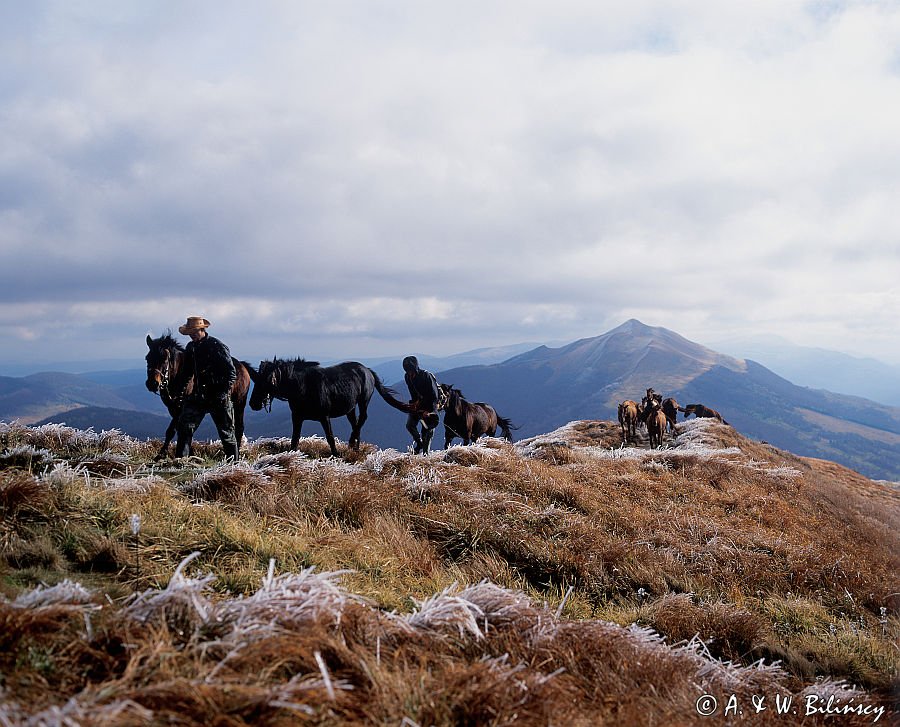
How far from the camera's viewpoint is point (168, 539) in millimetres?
4172

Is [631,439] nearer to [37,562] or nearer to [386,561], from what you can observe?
[386,561]

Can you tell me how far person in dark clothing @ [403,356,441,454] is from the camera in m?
13.0

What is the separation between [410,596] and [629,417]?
24.2m

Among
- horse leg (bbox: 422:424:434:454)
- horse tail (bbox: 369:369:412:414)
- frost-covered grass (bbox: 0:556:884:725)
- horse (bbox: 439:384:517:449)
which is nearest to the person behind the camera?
frost-covered grass (bbox: 0:556:884:725)

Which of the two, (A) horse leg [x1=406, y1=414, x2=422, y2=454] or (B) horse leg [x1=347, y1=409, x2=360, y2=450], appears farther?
(A) horse leg [x1=406, y1=414, x2=422, y2=454]

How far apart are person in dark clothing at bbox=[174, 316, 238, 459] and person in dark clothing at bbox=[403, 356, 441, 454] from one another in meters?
4.87

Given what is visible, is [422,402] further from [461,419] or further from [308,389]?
[461,419]

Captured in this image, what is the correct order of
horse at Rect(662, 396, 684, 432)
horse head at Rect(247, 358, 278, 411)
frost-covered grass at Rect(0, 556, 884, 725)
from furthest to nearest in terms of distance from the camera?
1. horse at Rect(662, 396, 684, 432)
2. horse head at Rect(247, 358, 278, 411)
3. frost-covered grass at Rect(0, 556, 884, 725)

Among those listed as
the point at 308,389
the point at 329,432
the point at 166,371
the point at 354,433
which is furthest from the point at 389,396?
the point at 166,371

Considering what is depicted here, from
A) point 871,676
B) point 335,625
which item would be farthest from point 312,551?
point 871,676

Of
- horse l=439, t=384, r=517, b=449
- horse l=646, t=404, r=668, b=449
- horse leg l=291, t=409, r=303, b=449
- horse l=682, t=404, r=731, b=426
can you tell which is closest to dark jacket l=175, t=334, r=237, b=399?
horse leg l=291, t=409, r=303, b=449

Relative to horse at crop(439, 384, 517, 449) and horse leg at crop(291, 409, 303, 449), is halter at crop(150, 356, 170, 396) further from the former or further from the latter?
horse at crop(439, 384, 517, 449)

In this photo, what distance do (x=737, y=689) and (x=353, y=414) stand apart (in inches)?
391

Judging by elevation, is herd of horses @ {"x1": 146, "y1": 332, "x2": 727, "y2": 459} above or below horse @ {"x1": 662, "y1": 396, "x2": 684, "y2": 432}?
above
